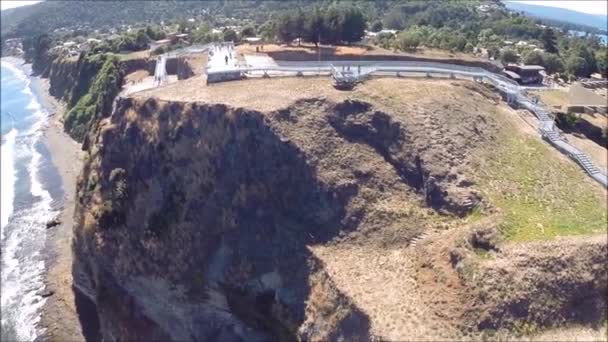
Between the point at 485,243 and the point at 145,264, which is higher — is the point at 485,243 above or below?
above

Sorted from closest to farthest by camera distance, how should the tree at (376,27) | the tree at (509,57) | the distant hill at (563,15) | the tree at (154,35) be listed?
the tree at (509,57)
the tree at (376,27)
the tree at (154,35)
the distant hill at (563,15)

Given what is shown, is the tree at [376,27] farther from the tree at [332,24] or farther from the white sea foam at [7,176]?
the white sea foam at [7,176]

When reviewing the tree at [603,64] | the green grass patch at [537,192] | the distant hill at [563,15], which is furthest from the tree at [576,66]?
the distant hill at [563,15]

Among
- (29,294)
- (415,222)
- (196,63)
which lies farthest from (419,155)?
(29,294)

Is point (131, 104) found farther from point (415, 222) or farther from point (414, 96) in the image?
point (415, 222)

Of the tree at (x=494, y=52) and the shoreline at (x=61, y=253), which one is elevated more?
the tree at (x=494, y=52)

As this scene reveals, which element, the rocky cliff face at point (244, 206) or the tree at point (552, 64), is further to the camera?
the tree at point (552, 64)
